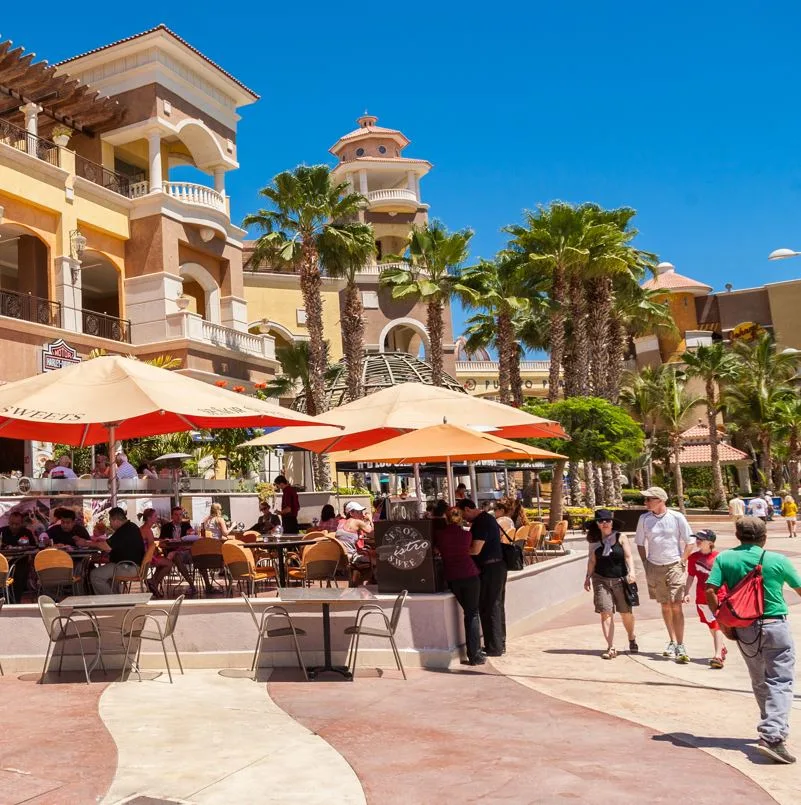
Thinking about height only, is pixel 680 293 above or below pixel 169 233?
above

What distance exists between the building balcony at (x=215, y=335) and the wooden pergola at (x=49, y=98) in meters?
6.91

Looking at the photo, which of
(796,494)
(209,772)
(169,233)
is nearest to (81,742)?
(209,772)

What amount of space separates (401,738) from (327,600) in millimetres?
2054

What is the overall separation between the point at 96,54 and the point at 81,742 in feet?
90.1

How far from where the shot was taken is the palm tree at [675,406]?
45.5m

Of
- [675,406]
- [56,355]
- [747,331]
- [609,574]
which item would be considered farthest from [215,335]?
[747,331]

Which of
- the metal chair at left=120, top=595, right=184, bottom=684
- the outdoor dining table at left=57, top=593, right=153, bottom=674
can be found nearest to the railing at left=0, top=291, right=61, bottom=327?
the metal chair at left=120, top=595, right=184, bottom=684

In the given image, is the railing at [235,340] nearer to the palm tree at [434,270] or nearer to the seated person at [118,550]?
the palm tree at [434,270]

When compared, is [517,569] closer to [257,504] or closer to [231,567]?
[231,567]

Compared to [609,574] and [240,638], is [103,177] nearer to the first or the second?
[240,638]

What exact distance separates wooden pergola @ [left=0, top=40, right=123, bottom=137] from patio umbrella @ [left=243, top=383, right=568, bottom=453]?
17284mm

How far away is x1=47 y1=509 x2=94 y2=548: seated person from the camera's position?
37.5ft

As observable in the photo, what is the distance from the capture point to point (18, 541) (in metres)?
11.8

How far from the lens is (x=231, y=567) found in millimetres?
10688
